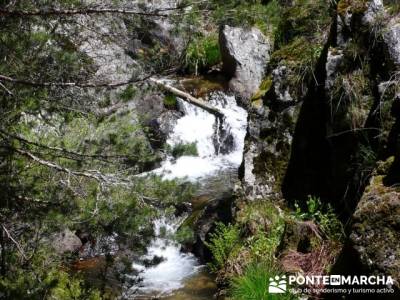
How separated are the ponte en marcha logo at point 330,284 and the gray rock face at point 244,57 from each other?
8707 millimetres

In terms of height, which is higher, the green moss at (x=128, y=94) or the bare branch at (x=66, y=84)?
the bare branch at (x=66, y=84)

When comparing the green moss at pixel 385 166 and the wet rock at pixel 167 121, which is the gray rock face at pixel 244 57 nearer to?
the wet rock at pixel 167 121

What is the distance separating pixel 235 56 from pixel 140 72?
29.3 feet

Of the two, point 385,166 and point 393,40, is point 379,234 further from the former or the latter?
point 393,40

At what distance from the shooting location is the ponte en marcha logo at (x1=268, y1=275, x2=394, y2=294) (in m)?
3.47

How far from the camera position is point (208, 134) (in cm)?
1217

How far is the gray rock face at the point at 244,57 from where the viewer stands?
13.3 m

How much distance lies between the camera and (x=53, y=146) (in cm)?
450

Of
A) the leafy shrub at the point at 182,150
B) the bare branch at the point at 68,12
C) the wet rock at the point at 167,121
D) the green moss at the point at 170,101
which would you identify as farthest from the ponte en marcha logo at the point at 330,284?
the green moss at the point at 170,101

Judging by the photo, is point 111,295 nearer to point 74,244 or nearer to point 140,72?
point 140,72

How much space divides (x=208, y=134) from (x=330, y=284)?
8175mm

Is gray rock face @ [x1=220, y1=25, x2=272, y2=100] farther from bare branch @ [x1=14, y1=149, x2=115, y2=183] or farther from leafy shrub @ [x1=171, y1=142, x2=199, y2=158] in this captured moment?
bare branch @ [x1=14, y1=149, x2=115, y2=183]

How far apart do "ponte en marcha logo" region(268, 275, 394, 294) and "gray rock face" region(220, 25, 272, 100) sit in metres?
8.71

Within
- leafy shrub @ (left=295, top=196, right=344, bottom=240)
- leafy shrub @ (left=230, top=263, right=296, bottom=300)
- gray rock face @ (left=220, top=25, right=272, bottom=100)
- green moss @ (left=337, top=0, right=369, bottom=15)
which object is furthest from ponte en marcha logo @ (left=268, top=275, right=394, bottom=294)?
gray rock face @ (left=220, top=25, right=272, bottom=100)
